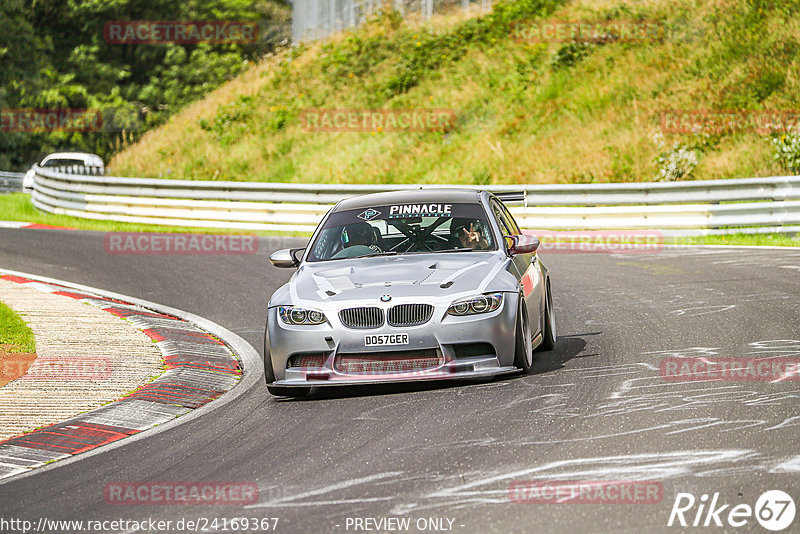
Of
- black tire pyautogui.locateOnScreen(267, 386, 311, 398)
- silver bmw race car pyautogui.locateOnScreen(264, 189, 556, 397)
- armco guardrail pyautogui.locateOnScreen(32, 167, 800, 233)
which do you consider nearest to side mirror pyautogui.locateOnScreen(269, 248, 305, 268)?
silver bmw race car pyautogui.locateOnScreen(264, 189, 556, 397)

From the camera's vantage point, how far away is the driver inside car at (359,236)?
388 inches

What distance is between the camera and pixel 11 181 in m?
48.2

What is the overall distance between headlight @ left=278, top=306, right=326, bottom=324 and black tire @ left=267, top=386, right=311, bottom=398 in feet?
1.81

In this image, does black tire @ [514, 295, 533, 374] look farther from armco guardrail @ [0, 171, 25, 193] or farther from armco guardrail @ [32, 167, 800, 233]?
armco guardrail @ [0, 171, 25, 193]

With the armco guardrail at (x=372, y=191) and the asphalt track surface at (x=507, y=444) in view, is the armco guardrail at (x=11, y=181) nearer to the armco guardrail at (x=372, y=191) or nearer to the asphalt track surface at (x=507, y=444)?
the armco guardrail at (x=372, y=191)

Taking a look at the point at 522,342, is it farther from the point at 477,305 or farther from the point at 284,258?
the point at 284,258

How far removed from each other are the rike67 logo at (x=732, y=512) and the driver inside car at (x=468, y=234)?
14.8 feet

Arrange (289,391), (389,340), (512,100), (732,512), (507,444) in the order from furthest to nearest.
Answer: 1. (512,100)
2. (289,391)
3. (389,340)
4. (507,444)
5. (732,512)

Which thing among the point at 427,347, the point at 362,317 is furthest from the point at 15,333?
the point at 427,347

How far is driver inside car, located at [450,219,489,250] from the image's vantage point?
31.8 feet

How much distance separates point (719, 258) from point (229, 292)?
22.6 ft

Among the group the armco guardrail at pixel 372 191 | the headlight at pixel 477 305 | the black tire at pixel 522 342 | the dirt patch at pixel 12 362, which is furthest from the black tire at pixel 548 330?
the armco guardrail at pixel 372 191

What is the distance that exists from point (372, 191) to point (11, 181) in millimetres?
29774

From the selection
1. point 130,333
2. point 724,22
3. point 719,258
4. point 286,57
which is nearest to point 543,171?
point 724,22
